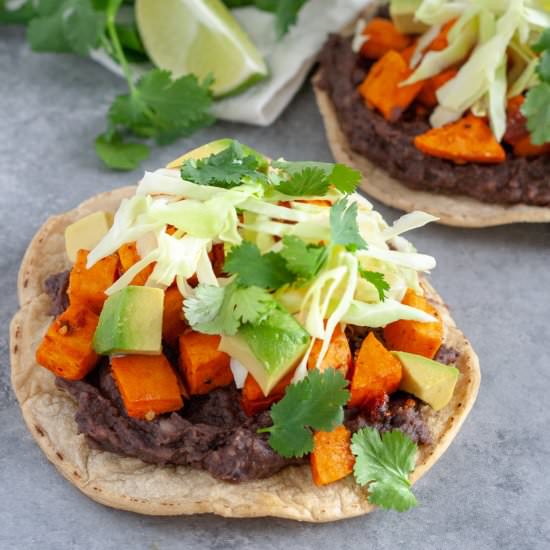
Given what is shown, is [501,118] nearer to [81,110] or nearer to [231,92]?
[231,92]

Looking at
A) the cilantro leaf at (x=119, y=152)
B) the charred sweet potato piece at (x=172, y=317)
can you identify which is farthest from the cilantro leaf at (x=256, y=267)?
the cilantro leaf at (x=119, y=152)

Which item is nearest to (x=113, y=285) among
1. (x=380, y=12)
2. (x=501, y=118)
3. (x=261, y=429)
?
(x=261, y=429)

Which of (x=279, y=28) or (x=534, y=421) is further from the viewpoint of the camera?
(x=279, y=28)

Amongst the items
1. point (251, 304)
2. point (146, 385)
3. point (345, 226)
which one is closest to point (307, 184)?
point (345, 226)

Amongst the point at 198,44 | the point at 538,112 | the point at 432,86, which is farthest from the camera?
the point at 198,44

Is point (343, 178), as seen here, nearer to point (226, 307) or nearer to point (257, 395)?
point (226, 307)

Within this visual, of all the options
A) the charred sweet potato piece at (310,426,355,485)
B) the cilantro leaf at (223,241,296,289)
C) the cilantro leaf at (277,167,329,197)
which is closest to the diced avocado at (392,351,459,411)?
the charred sweet potato piece at (310,426,355,485)

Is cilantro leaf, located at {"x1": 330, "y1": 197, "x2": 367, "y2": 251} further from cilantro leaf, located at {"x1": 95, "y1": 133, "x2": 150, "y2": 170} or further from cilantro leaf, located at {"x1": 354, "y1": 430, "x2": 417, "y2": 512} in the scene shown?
cilantro leaf, located at {"x1": 95, "y1": 133, "x2": 150, "y2": 170}
